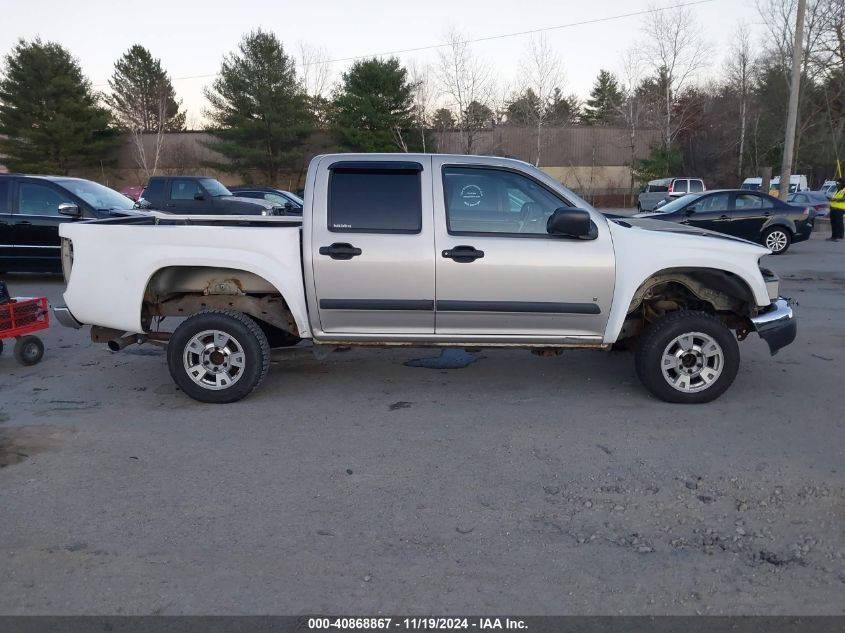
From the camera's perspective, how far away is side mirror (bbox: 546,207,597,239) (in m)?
5.21

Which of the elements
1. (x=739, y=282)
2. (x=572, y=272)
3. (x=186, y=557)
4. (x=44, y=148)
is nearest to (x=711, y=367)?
(x=739, y=282)

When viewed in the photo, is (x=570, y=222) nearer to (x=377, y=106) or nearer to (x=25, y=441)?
(x=25, y=441)

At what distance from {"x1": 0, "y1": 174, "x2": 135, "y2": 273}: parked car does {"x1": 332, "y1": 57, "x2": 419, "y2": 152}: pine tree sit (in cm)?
2924

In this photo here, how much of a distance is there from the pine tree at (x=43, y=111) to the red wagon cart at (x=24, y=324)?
41117 millimetres

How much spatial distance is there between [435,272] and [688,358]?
6.94 ft

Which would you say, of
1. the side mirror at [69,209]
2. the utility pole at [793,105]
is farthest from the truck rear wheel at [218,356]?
the utility pole at [793,105]

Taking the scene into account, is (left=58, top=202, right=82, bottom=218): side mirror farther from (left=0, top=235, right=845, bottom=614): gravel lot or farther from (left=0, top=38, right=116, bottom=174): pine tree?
(left=0, top=38, right=116, bottom=174): pine tree

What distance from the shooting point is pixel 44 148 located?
141 ft

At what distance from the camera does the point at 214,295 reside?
231 inches

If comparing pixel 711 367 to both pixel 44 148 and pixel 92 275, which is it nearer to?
pixel 92 275

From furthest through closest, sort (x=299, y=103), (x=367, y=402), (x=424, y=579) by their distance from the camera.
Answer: (x=299, y=103), (x=367, y=402), (x=424, y=579)

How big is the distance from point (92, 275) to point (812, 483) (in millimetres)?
5311

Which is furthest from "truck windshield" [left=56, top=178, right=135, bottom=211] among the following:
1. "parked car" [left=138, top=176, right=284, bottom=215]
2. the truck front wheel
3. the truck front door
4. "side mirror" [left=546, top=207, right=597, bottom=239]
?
the truck front wheel
